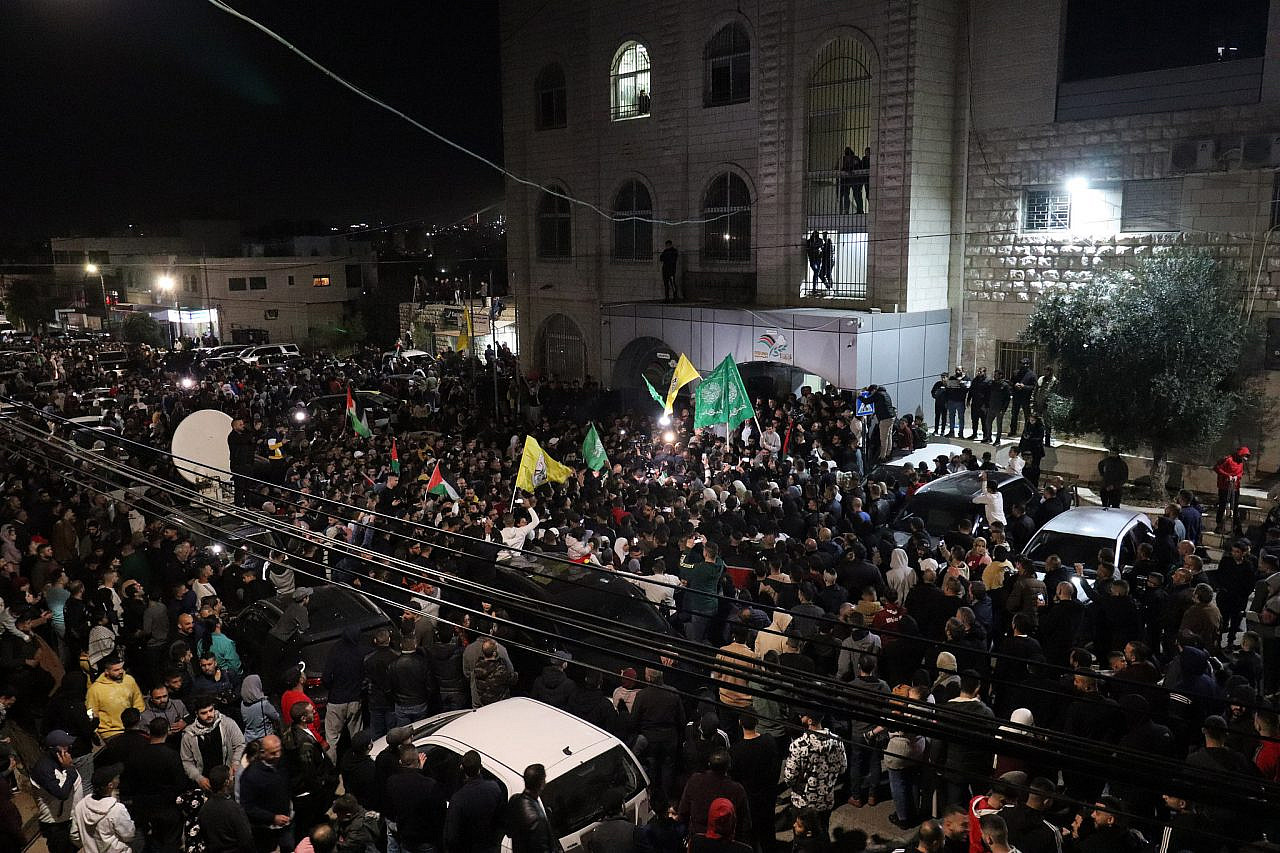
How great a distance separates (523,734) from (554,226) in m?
26.3

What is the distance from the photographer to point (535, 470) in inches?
582

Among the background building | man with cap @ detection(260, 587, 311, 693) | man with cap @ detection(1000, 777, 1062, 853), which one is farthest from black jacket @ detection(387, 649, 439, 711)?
the background building

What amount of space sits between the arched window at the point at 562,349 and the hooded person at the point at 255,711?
22.5 metres

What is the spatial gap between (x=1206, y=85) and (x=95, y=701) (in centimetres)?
2075

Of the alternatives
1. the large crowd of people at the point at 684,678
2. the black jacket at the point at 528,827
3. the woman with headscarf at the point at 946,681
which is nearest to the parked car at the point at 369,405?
the large crowd of people at the point at 684,678

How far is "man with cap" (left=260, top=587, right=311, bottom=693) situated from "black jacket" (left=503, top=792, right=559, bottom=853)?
4.48 meters

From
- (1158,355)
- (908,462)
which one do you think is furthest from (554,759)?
(1158,355)

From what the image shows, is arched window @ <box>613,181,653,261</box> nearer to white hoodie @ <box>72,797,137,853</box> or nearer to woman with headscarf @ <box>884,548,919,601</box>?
woman with headscarf @ <box>884,548,919,601</box>

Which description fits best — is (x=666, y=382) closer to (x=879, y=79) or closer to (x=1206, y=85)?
(x=879, y=79)

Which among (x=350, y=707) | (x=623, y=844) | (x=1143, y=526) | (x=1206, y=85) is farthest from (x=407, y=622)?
(x=1206, y=85)

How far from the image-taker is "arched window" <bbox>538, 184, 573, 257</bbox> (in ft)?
103

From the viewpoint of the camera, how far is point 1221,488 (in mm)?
16172

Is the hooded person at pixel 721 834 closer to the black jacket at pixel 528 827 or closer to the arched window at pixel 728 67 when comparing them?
the black jacket at pixel 528 827

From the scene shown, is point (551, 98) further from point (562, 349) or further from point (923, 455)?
point (923, 455)
